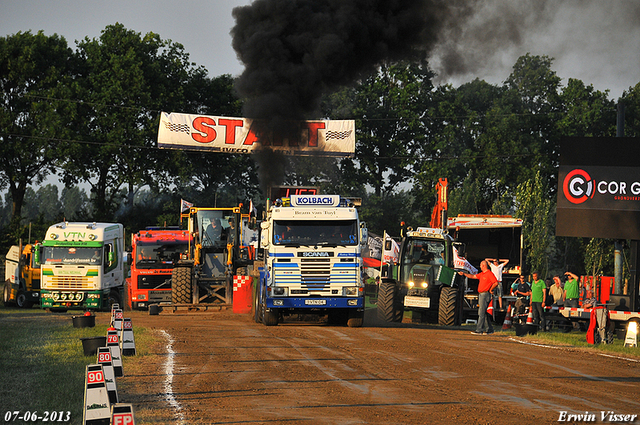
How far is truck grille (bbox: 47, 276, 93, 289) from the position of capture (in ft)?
95.8

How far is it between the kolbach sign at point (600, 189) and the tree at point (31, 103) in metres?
38.3

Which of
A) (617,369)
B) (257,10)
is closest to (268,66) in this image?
(257,10)

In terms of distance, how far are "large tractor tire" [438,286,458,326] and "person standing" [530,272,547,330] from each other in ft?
7.34

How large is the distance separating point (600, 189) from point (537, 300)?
148 inches

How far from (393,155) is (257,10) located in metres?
34.8

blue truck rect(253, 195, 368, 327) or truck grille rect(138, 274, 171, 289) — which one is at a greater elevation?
blue truck rect(253, 195, 368, 327)

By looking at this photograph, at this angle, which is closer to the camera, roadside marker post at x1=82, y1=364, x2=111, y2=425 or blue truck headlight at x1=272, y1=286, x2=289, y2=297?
roadside marker post at x1=82, y1=364, x2=111, y2=425

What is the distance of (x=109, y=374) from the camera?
897 cm

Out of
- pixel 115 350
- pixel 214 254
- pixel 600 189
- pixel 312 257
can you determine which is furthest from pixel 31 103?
pixel 115 350

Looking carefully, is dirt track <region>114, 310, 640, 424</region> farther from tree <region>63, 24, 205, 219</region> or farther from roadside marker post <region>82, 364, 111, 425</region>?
tree <region>63, 24, 205, 219</region>

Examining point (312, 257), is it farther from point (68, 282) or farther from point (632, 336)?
point (68, 282)

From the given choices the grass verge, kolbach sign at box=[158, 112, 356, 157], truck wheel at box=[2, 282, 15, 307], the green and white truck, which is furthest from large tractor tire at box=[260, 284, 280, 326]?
kolbach sign at box=[158, 112, 356, 157]

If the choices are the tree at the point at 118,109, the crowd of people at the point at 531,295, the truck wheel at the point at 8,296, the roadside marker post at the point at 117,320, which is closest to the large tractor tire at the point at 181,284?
the crowd of people at the point at 531,295

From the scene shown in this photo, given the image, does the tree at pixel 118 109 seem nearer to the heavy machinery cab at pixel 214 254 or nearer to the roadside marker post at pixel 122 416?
the heavy machinery cab at pixel 214 254
